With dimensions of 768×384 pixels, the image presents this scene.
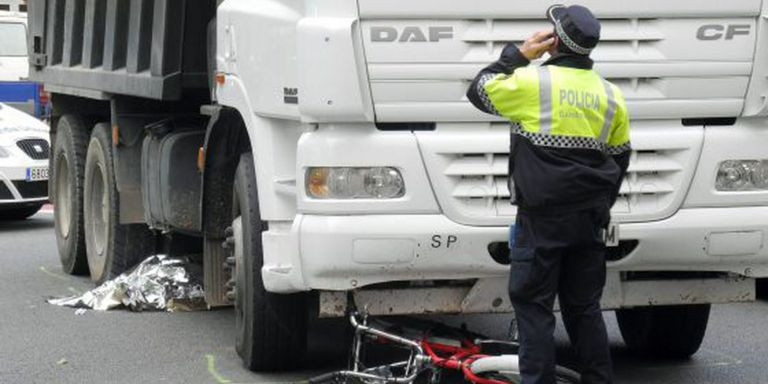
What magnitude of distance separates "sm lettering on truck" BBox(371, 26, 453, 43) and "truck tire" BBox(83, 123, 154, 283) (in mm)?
4443

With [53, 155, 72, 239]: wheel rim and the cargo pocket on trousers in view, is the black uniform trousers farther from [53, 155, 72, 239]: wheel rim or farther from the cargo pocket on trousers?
[53, 155, 72, 239]: wheel rim

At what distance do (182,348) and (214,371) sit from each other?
2.54 ft

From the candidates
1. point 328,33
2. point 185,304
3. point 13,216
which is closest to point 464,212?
point 328,33

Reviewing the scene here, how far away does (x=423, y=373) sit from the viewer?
6.79 metres

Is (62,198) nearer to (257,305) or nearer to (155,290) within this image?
(155,290)

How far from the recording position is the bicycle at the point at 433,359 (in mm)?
6473

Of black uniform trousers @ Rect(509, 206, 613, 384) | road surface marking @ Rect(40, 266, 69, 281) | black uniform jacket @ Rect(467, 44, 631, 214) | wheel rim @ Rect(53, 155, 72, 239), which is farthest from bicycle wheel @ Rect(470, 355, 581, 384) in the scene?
wheel rim @ Rect(53, 155, 72, 239)

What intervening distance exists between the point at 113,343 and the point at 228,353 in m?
0.81

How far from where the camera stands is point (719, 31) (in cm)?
661

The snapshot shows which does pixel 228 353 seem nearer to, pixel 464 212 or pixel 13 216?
pixel 464 212

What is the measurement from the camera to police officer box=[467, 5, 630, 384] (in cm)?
586

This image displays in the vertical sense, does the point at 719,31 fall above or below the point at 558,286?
above

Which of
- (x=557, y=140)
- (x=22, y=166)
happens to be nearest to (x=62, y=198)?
(x=22, y=166)

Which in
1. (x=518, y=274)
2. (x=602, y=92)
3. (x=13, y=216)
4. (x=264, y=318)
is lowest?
(x=13, y=216)
